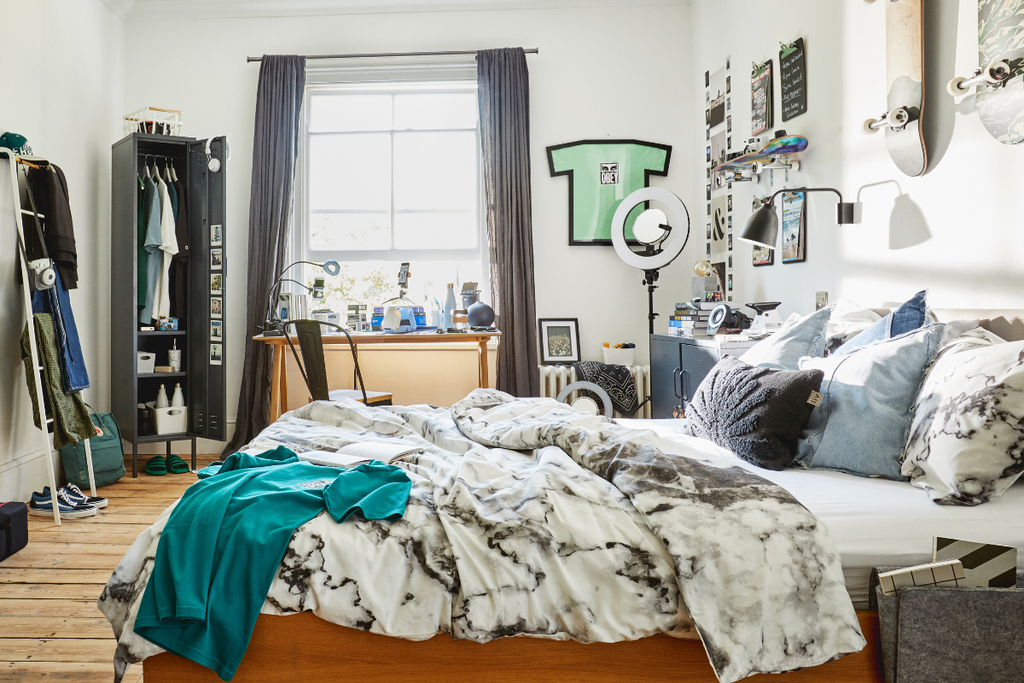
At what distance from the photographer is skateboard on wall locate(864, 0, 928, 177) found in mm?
2027

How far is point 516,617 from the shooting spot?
3.94 ft

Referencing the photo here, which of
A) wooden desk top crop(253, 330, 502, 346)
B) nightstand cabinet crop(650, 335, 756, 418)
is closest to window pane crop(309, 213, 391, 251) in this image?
wooden desk top crop(253, 330, 502, 346)

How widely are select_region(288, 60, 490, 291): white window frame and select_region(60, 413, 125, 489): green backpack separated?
1.45m

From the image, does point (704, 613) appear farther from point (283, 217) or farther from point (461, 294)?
point (283, 217)

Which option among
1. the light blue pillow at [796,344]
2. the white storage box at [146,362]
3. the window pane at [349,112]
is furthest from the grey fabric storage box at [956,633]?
the window pane at [349,112]

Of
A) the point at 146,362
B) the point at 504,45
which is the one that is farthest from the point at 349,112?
the point at 146,362

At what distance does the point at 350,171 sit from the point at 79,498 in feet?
8.02

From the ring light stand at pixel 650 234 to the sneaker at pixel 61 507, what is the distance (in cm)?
305

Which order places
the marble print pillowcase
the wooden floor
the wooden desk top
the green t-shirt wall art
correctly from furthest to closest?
the green t-shirt wall art, the wooden desk top, the wooden floor, the marble print pillowcase

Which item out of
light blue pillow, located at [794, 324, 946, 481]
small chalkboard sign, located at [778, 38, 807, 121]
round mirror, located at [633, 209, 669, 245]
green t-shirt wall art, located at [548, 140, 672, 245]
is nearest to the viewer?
light blue pillow, located at [794, 324, 946, 481]

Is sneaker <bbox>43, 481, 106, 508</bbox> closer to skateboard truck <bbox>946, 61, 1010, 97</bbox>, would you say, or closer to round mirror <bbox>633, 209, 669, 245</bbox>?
round mirror <bbox>633, 209, 669, 245</bbox>

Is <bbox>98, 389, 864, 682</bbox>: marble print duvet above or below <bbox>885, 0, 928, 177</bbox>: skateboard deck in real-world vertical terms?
below

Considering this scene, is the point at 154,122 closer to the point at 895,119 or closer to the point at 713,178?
the point at 713,178

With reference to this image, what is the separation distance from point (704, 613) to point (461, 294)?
10.5ft
